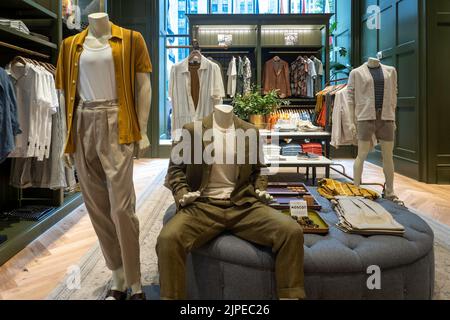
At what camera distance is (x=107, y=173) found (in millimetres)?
1855

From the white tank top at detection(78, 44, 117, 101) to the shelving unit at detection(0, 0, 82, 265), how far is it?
1553mm

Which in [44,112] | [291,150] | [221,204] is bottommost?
[221,204]

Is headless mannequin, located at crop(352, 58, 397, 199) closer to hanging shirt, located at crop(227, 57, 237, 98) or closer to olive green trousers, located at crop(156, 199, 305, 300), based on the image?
olive green trousers, located at crop(156, 199, 305, 300)

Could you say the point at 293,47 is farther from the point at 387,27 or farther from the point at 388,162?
the point at 388,162

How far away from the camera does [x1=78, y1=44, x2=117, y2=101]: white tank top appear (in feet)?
6.11

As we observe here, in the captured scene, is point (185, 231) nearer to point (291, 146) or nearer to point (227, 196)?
point (227, 196)

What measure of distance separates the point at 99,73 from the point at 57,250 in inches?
63.2

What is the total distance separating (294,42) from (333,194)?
16.6ft

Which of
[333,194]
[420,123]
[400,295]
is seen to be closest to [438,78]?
[420,123]

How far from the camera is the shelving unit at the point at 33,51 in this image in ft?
10.5

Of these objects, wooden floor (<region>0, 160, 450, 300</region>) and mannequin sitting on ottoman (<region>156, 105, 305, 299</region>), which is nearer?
mannequin sitting on ottoman (<region>156, 105, 305, 299</region>)

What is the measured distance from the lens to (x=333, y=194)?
2.93 m

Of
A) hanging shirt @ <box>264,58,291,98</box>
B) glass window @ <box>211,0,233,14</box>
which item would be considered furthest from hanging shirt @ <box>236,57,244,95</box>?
glass window @ <box>211,0,233,14</box>

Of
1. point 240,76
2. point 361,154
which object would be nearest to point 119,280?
point 361,154
